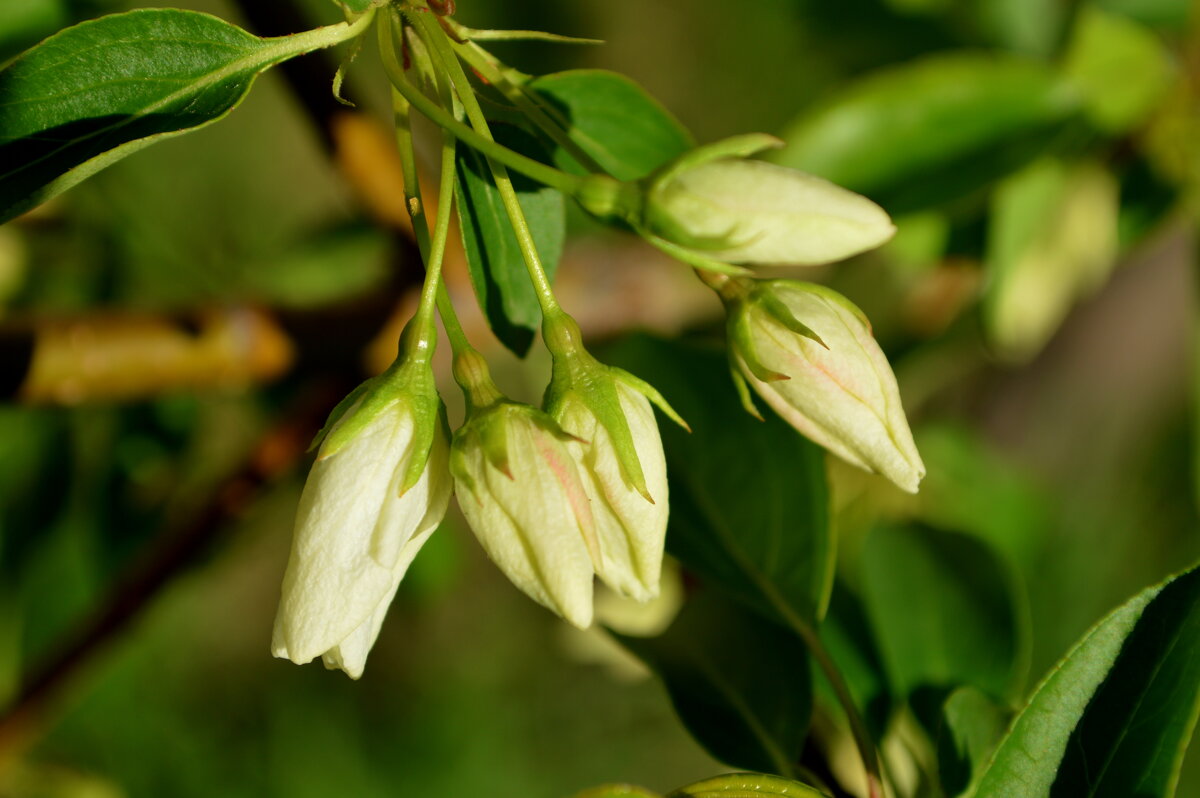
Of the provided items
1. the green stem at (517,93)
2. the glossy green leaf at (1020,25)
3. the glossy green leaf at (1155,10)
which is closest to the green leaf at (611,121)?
the green stem at (517,93)

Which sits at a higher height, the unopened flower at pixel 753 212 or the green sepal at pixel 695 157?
the green sepal at pixel 695 157

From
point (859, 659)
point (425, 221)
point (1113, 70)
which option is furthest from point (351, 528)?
point (1113, 70)

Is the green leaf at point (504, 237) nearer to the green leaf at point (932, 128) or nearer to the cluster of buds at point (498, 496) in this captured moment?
the cluster of buds at point (498, 496)

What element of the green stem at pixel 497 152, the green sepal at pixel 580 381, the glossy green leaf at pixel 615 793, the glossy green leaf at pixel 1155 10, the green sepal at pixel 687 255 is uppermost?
the green stem at pixel 497 152

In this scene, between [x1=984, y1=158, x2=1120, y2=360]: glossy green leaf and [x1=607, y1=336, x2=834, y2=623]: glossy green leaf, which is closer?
[x1=607, y1=336, x2=834, y2=623]: glossy green leaf

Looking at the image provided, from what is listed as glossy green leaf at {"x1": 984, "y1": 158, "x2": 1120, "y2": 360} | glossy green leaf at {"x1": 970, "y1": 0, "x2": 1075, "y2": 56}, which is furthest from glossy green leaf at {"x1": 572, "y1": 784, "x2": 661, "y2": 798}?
glossy green leaf at {"x1": 970, "y1": 0, "x2": 1075, "y2": 56}

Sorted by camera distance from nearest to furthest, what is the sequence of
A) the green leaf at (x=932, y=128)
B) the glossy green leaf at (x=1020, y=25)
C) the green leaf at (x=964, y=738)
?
the green leaf at (x=964, y=738) < the green leaf at (x=932, y=128) < the glossy green leaf at (x=1020, y=25)

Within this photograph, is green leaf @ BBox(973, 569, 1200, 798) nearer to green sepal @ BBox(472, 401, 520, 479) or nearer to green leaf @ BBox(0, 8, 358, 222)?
green sepal @ BBox(472, 401, 520, 479)
